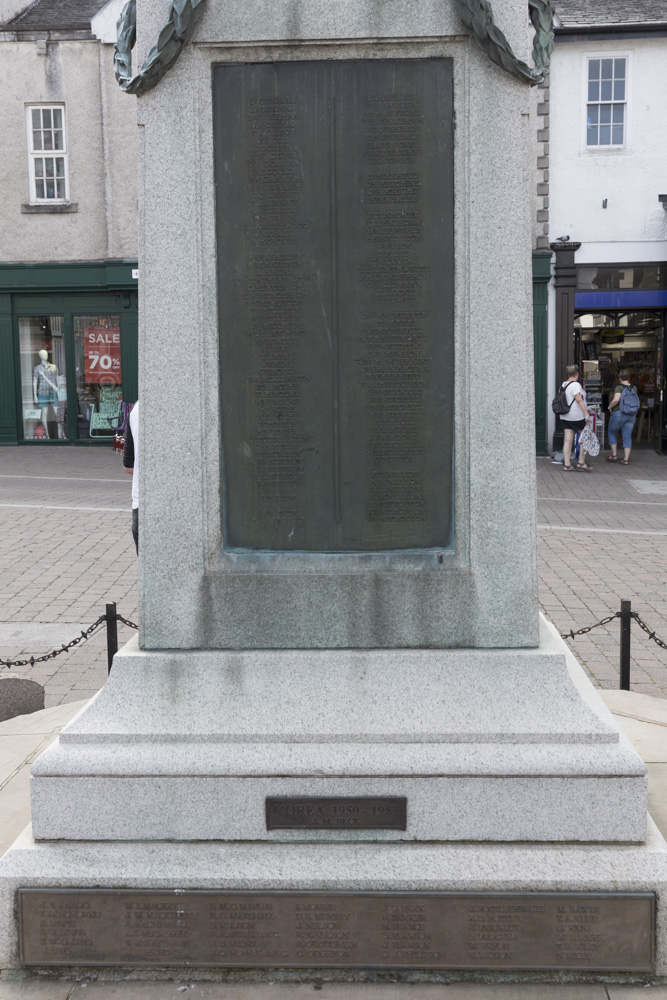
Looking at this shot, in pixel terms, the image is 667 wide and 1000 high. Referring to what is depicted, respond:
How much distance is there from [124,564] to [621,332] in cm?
1555

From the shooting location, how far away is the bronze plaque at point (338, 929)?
144 inches

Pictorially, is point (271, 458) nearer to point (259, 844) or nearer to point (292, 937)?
point (259, 844)

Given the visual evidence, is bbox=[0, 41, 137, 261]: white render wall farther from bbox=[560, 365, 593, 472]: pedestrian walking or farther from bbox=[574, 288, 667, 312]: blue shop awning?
bbox=[560, 365, 593, 472]: pedestrian walking

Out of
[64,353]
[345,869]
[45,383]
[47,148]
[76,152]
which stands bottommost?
[345,869]

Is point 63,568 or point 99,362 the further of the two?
point 99,362

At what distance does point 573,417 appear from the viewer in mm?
20938

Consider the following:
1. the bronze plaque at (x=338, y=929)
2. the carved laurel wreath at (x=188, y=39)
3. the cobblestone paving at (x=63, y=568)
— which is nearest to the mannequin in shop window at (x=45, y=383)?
the cobblestone paving at (x=63, y=568)

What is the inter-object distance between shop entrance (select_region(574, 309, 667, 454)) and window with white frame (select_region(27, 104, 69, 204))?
41.7 feet

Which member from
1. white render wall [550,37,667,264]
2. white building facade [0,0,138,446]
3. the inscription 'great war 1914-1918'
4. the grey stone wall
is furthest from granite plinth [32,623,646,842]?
white building facade [0,0,138,446]

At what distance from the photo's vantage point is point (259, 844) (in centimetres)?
382

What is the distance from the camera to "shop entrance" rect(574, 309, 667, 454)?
23.6 m

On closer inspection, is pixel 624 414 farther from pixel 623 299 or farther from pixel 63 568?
pixel 63 568

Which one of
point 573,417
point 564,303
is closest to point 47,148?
point 564,303

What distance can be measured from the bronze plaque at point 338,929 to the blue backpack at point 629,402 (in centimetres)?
1908
